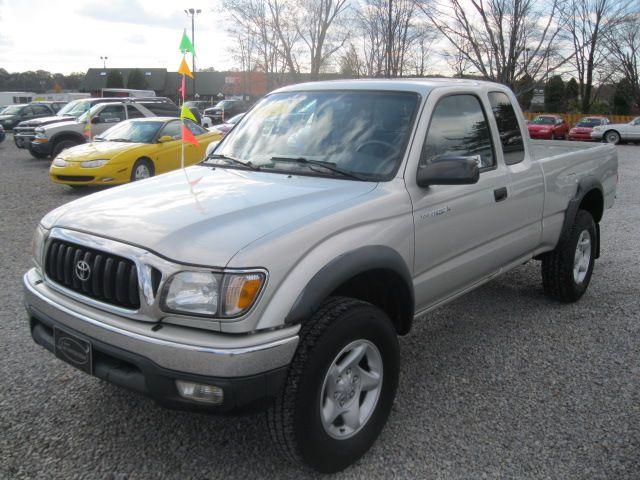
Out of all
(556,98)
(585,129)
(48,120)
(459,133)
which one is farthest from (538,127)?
(459,133)

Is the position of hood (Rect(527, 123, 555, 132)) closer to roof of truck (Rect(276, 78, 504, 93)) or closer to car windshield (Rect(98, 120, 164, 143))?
car windshield (Rect(98, 120, 164, 143))

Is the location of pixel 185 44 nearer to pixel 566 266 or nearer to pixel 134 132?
pixel 134 132

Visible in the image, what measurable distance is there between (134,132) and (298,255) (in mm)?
10677

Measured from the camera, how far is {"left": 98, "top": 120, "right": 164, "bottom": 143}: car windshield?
1203 cm

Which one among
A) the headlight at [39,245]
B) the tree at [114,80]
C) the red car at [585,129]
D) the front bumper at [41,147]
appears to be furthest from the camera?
the tree at [114,80]

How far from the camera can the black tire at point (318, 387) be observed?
97.7 inches

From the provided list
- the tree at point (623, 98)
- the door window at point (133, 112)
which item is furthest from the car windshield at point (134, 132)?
the tree at point (623, 98)

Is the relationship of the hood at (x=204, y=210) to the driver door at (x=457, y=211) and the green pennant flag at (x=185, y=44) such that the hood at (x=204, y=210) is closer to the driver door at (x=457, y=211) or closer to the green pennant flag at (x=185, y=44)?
the driver door at (x=457, y=211)

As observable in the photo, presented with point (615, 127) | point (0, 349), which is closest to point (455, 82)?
point (0, 349)

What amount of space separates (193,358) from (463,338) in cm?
270

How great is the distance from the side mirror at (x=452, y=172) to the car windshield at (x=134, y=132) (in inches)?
383

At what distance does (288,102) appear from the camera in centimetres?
401

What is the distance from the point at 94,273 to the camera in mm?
2617

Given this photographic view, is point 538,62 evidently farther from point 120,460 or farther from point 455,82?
point 120,460
